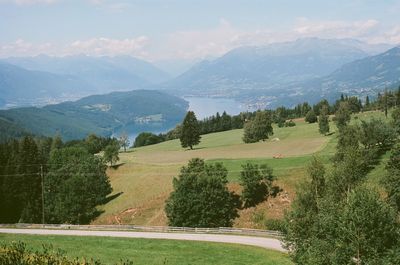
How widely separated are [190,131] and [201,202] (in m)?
59.4

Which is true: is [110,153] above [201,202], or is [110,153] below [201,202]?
above

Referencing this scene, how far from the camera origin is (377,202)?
24.2m

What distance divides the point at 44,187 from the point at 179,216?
1374 inches

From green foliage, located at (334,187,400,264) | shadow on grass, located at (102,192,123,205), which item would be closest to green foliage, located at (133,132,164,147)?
shadow on grass, located at (102,192,123,205)

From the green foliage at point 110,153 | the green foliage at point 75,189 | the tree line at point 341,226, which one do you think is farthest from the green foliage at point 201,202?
the green foliage at point 110,153

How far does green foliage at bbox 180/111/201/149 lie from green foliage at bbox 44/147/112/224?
100ft

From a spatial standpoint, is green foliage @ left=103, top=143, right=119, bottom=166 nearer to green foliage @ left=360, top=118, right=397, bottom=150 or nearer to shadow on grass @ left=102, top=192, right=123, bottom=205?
shadow on grass @ left=102, top=192, right=123, bottom=205

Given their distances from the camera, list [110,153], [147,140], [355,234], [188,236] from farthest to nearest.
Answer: [147,140]
[110,153]
[188,236]
[355,234]

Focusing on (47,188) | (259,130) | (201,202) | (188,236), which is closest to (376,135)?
(201,202)

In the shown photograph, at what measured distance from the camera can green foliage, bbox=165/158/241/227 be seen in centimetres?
6762

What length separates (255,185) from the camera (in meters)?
70.8

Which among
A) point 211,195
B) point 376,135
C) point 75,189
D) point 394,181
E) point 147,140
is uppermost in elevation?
point 147,140

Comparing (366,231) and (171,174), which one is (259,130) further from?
(366,231)

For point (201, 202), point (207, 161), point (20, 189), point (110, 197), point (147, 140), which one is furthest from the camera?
point (147, 140)
